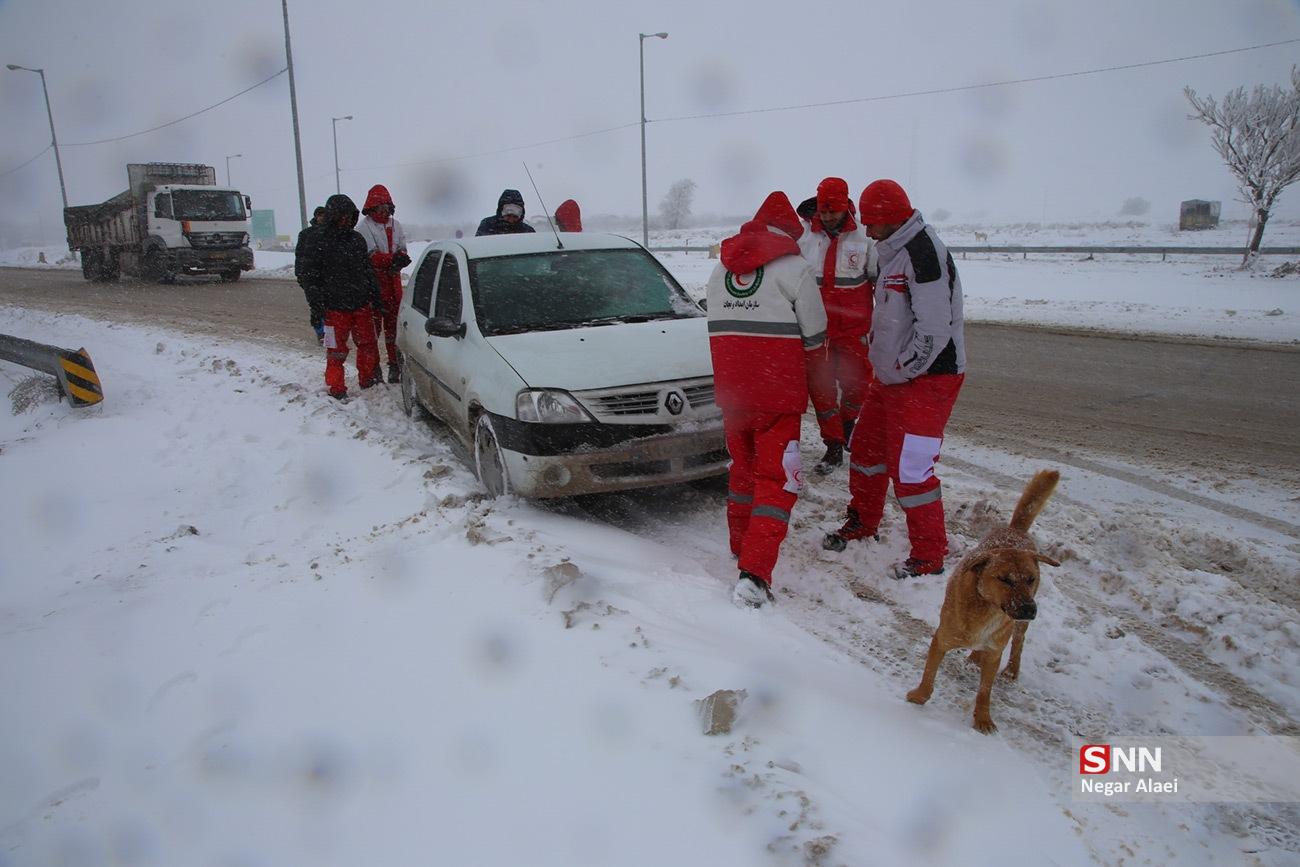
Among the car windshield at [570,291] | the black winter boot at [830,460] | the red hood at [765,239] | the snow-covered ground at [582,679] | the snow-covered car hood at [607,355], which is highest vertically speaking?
the red hood at [765,239]

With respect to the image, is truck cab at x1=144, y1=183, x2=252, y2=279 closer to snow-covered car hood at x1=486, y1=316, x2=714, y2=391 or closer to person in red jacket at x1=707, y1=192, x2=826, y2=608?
snow-covered car hood at x1=486, y1=316, x2=714, y2=391

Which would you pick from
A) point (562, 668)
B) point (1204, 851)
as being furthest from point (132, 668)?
point (1204, 851)

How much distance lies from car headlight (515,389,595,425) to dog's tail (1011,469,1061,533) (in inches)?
88.6

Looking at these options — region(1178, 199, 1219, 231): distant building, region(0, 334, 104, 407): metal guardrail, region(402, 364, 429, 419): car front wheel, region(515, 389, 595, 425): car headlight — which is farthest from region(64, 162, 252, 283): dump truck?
region(1178, 199, 1219, 231): distant building

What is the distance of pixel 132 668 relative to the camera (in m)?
3.27

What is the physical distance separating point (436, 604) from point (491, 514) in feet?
3.27

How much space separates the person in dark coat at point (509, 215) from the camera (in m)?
8.20

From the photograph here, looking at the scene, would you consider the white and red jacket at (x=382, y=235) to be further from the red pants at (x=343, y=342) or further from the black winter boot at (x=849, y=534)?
the black winter boot at (x=849, y=534)

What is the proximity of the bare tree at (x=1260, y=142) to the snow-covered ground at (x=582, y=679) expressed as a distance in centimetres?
2453

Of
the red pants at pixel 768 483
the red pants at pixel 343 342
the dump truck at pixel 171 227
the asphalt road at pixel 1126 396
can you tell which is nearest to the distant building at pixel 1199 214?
the asphalt road at pixel 1126 396

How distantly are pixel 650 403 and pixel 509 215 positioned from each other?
4533mm

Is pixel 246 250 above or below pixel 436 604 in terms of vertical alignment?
above

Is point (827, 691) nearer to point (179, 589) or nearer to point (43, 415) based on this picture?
point (179, 589)
